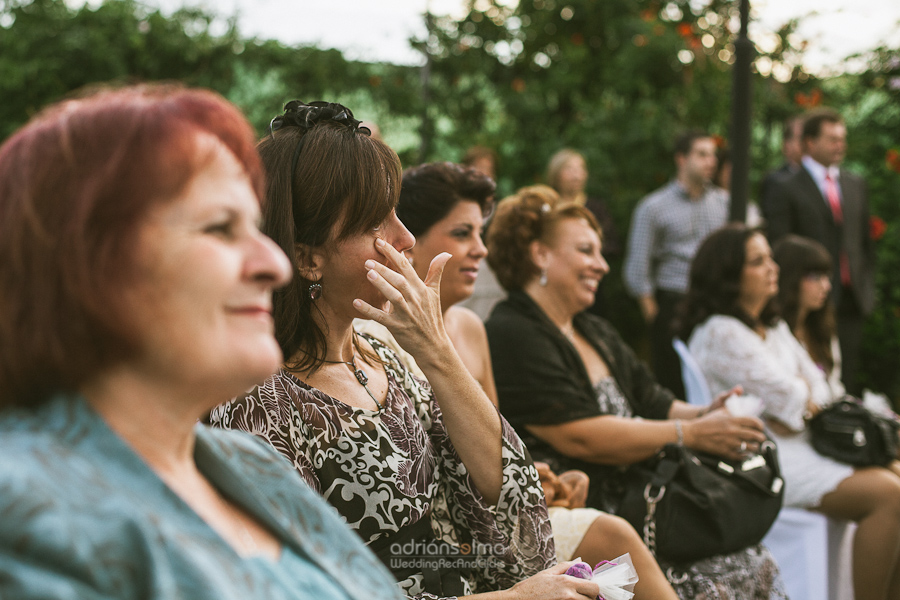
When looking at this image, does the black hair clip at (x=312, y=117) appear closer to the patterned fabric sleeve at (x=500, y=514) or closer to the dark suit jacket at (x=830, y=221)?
the patterned fabric sleeve at (x=500, y=514)

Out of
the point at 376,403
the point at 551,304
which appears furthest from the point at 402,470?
the point at 551,304

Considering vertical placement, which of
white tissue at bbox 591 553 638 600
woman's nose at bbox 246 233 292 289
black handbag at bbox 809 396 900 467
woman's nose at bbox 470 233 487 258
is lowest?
black handbag at bbox 809 396 900 467

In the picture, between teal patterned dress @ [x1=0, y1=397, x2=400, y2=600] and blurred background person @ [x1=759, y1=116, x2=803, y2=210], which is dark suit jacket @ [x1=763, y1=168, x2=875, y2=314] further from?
teal patterned dress @ [x1=0, y1=397, x2=400, y2=600]

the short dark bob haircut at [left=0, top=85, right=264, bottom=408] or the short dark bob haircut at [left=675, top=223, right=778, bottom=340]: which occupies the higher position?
the short dark bob haircut at [left=0, top=85, right=264, bottom=408]

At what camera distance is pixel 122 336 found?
868mm

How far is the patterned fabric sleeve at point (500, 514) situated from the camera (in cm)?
197

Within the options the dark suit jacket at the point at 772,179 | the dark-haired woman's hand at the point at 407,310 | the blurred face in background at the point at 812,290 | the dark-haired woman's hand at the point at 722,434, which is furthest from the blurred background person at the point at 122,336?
the dark suit jacket at the point at 772,179

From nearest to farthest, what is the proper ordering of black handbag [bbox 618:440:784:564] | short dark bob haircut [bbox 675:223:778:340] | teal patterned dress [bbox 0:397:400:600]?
teal patterned dress [bbox 0:397:400:600] < black handbag [bbox 618:440:784:564] < short dark bob haircut [bbox 675:223:778:340]

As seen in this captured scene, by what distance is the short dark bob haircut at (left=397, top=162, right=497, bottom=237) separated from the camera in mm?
3049

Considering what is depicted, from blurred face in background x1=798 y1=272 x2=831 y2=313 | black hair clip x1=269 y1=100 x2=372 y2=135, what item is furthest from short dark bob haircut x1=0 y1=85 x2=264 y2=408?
blurred face in background x1=798 y1=272 x2=831 y2=313

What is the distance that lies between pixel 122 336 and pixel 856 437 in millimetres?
3662

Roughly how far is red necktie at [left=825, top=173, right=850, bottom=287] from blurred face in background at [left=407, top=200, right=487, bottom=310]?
395 cm

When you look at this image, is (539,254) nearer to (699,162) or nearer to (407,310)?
(407,310)

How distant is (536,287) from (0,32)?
16.7ft
